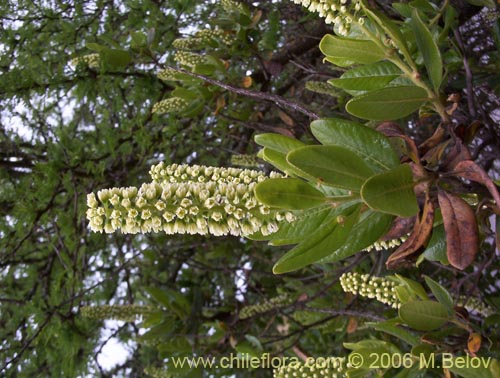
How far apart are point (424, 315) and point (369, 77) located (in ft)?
2.53

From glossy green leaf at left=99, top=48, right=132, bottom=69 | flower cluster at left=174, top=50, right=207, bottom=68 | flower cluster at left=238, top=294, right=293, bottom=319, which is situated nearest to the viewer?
glossy green leaf at left=99, top=48, right=132, bottom=69

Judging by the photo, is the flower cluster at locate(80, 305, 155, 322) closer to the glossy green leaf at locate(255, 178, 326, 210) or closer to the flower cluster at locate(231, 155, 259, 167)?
the flower cluster at locate(231, 155, 259, 167)

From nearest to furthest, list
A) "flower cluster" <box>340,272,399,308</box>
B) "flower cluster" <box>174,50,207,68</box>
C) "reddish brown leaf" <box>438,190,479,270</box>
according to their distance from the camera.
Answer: "reddish brown leaf" <box>438,190,479,270</box> < "flower cluster" <box>340,272,399,308</box> < "flower cluster" <box>174,50,207,68</box>

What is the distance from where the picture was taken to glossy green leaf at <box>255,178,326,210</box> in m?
1.13

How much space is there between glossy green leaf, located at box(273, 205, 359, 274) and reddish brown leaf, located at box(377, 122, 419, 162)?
208 millimetres

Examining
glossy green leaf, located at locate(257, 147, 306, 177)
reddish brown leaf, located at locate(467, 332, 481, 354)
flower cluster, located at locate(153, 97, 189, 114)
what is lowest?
reddish brown leaf, located at locate(467, 332, 481, 354)

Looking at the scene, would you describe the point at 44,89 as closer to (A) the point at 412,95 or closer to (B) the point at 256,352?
(B) the point at 256,352

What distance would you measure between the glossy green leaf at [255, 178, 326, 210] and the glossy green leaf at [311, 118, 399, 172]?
0.47 ft

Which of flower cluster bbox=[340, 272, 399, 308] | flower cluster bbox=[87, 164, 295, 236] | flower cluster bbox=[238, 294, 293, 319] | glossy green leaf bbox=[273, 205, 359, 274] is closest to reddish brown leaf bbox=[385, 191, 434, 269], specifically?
glossy green leaf bbox=[273, 205, 359, 274]

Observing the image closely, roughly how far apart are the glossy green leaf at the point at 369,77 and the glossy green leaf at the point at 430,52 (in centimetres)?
14

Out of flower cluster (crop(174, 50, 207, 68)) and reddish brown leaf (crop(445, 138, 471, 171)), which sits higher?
flower cluster (crop(174, 50, 207, 68))

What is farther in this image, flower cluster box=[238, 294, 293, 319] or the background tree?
flower cluster box=[238, 294, 293, 319]

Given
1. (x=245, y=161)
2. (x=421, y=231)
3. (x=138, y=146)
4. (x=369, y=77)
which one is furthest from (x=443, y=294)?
(x=138, y=146)

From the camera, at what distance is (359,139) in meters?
1.26
